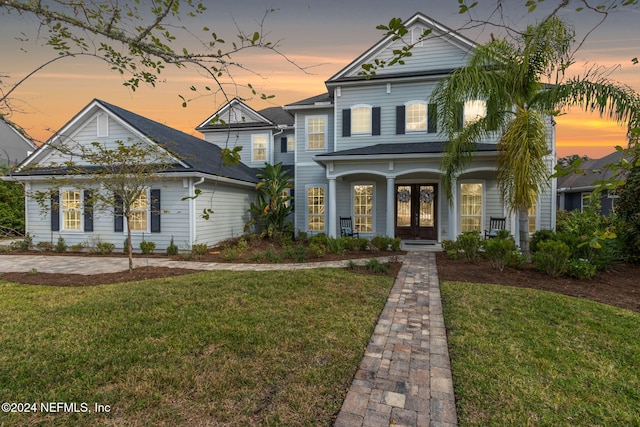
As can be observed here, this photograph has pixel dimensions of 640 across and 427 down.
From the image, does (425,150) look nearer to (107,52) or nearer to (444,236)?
(444,236)

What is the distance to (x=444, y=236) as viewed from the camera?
11922mm

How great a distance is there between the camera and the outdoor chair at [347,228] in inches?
452

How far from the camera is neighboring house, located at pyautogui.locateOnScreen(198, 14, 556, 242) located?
11.0 metres

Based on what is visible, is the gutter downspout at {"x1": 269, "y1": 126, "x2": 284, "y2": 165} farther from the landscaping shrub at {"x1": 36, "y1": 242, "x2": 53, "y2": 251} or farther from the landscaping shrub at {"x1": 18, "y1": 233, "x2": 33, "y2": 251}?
the landscaping shrub at {"x1": 18, "y1": 233, "x2": 33, "y2": 251}

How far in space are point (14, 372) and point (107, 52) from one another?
11.0 ft

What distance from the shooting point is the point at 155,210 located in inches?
426

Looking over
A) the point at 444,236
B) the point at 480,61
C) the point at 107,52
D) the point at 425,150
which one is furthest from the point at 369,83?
the point at 107,52

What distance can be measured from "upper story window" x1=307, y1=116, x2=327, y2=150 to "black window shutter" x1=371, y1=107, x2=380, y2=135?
2.18 metres

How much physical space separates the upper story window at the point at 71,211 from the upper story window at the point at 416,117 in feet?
42.9

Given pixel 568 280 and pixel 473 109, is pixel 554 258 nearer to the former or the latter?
pixel 568 280

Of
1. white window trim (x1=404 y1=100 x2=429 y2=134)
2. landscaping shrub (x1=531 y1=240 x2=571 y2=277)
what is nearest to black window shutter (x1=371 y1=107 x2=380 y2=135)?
white window trim (x1=404 y1=100 x2=429 y2=134)

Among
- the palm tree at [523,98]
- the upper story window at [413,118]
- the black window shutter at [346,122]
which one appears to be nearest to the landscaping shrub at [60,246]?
the black window shutter at [346,122]

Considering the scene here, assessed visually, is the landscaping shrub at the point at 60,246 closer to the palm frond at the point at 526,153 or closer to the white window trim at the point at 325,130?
the white window trim at the point at 325,130

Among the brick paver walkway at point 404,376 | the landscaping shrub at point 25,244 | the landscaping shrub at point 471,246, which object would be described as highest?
the landscaping shrub at point 471,246
